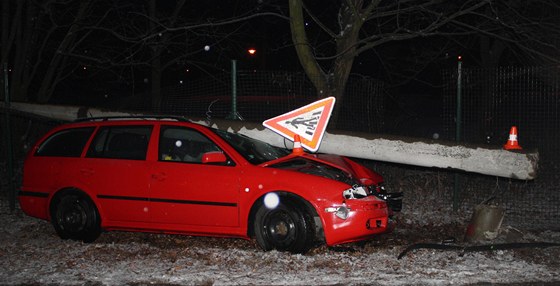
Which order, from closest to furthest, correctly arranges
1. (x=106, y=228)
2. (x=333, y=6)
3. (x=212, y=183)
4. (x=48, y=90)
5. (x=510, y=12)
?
(x=212, y=183) → (x=106, y=228) → (x=510, y=12) → (x=48, y=90) → (x=333, y=6)

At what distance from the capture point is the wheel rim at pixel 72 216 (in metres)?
7.45

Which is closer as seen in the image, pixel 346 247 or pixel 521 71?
pixel 346 247

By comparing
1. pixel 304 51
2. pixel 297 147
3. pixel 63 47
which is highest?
pixel 63 47

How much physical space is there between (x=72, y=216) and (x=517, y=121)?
748cm

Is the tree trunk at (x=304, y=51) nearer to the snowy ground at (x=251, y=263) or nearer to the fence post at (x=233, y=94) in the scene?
the fence post at (x=233, y=94)

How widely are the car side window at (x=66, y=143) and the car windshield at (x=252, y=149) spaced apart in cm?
177

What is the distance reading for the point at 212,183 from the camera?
271 inches

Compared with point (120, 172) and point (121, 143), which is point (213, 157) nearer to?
point (120, 172)

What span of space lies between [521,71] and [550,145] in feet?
6.81

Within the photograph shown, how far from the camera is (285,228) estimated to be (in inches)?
263

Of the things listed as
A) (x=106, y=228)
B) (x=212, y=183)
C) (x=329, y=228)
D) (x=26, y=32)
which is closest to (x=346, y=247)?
(x=329, y=228)

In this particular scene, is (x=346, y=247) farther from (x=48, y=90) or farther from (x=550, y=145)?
(x=48, y=90)

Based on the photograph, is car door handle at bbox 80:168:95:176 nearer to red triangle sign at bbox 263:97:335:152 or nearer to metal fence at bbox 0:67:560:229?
red triangle sign at bbox 263:97:335:152

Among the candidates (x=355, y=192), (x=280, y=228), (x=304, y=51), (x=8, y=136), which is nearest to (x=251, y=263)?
(x=280, y=228)
